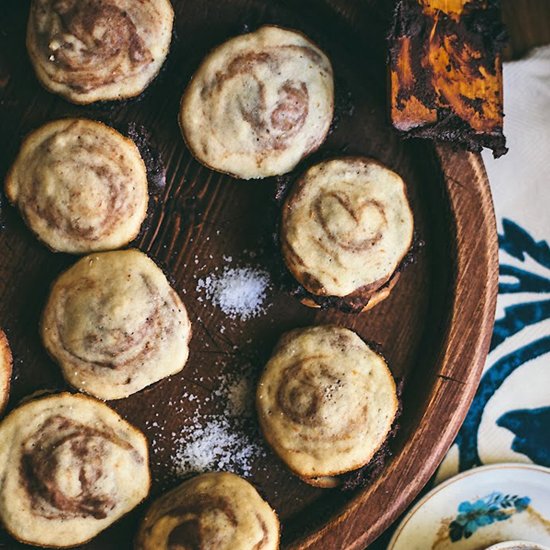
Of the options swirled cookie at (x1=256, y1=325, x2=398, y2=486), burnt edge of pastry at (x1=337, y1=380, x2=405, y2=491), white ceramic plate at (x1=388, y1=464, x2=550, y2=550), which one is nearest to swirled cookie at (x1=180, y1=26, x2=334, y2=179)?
swirled cookie at (x1=256, y1=325, x2=398, y2=486)

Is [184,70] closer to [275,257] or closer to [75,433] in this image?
[275,257]

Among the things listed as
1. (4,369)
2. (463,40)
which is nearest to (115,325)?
(4,369)

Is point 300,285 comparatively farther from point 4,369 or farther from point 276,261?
point 4,369

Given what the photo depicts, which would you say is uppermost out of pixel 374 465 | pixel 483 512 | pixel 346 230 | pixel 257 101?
pixel 257 101

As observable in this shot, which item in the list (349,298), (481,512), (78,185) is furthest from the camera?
(481,512)

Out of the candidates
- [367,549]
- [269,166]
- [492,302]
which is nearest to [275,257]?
[269,166]

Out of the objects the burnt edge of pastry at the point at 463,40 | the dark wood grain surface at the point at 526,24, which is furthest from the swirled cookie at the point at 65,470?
the dark wood grain surface at the point at 526,24

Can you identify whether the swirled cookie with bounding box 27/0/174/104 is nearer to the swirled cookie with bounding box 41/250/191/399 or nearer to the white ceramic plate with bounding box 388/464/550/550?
the swirled cookie with bounding box 41/250/191/399
